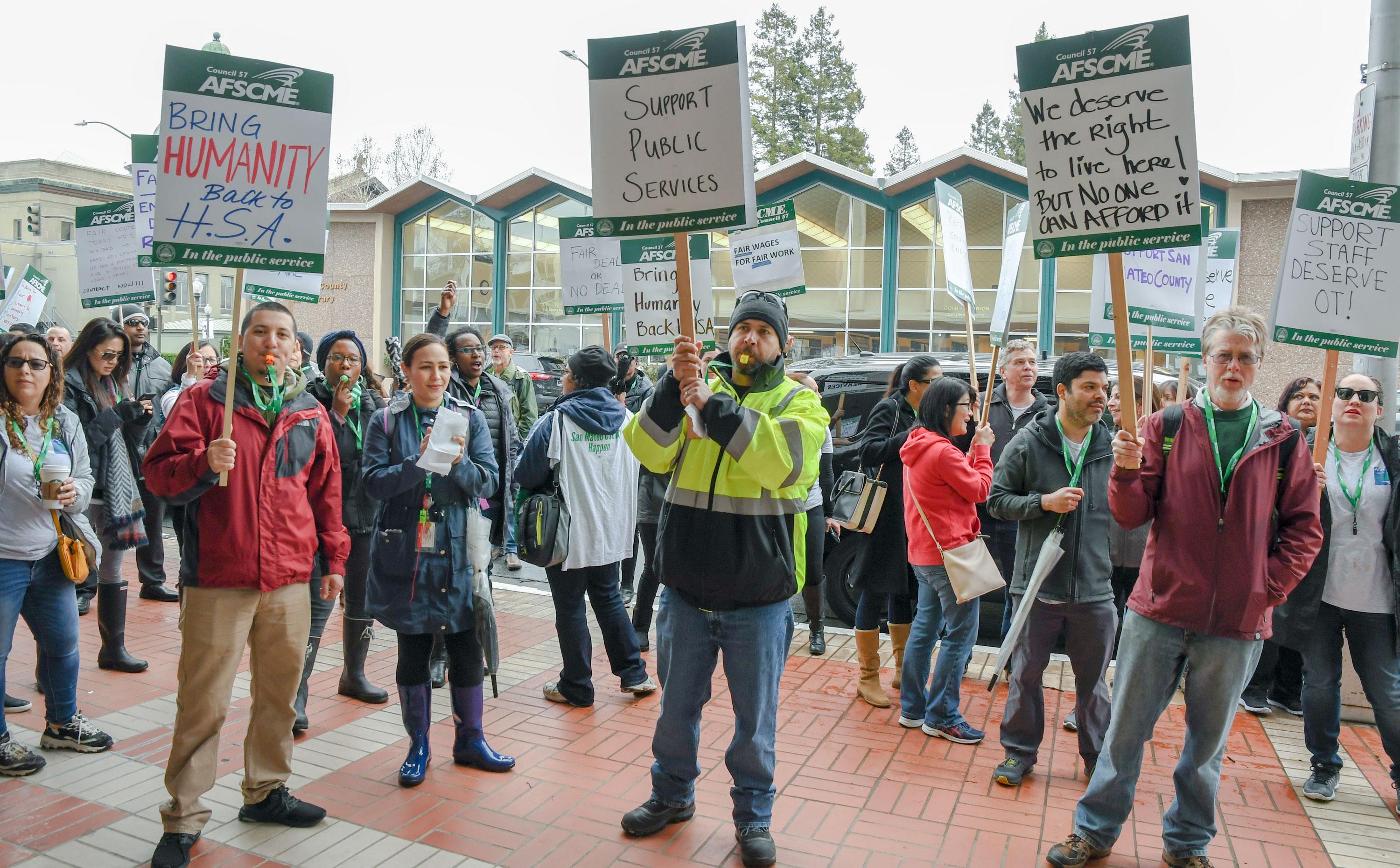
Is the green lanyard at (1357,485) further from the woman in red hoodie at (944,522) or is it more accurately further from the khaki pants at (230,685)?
the khaki pants at (230,685)

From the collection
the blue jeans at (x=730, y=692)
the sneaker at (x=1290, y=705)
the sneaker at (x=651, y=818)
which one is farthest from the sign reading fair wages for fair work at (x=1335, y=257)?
the sneaker at (x=651, y=818)

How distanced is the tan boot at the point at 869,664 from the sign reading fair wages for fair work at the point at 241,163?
11.4 feet

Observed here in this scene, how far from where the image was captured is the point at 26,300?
8609 mm

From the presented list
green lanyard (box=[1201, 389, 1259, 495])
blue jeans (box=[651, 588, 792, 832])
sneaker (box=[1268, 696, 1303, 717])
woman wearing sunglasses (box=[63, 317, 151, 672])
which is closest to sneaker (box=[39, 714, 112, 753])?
woman wearing sunglasses (box=[63, 317, 151, 672])

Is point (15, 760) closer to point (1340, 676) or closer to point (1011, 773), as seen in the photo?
point (1011, 773)

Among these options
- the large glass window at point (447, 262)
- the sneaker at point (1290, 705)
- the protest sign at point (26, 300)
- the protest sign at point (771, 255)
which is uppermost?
the large glass window at point (447, 262)

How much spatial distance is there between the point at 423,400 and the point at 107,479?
2.34 m

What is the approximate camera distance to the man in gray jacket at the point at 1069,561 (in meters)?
4.53

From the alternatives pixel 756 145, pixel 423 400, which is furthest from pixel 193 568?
pixel 756 145

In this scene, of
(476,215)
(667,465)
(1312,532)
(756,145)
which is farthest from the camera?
(756,145)

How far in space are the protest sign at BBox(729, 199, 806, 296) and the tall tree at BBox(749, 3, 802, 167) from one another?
39349 mm

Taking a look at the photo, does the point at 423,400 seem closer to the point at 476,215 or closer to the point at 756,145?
the point at 476,215

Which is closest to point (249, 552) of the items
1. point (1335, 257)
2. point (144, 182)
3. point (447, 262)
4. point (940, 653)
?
point (940, 653)

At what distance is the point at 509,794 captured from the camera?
14.0ft
